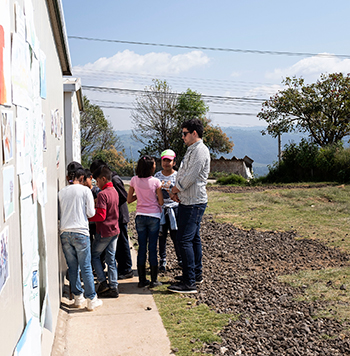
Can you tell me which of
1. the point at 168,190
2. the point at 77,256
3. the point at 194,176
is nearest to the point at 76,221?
the point at 77,256

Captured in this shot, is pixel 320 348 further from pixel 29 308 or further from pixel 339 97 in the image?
pixel 339 97

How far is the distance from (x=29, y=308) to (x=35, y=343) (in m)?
0.24

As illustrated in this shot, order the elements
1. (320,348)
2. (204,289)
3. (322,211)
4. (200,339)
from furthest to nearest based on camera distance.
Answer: (322,211)
(204,289)
(200,339)
(320,348)

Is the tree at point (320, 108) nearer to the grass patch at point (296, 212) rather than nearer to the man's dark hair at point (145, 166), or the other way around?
the grass patch at point (296, 212)

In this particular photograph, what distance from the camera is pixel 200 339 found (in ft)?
13.5

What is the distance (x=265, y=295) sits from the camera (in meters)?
5.32

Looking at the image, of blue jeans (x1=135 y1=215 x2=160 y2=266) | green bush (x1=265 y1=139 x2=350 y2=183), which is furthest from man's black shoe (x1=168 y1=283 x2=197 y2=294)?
green bush (x1=265 y1=139 x2=350 y2=183)

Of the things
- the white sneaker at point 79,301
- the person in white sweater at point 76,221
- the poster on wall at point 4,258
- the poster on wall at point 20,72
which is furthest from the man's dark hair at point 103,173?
the poster on wall at point 4,258

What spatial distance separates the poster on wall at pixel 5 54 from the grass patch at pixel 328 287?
4141mm

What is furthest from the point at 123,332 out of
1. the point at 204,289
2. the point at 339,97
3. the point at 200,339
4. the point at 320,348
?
the point at 339,97

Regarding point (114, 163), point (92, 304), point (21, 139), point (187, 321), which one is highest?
point (21, 139)

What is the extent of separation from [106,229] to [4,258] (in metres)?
3.55

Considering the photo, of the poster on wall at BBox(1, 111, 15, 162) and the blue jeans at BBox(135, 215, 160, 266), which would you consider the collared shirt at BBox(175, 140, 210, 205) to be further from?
the poster on wall at BBox(1, 111, 15, 162)

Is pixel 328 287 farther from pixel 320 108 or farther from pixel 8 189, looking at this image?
pixel 320 108
